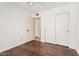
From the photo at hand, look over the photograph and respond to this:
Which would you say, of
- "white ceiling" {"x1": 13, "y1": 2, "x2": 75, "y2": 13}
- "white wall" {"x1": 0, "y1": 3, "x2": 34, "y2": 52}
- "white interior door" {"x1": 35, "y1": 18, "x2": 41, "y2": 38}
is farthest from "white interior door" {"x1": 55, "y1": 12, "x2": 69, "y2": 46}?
"white wall" {"x1": 0, "y1": 3, "x2": 34, "y2": 52}

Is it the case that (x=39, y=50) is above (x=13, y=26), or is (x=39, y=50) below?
below

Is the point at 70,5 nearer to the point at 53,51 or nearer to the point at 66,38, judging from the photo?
the point at 66,38

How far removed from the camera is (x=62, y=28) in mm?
1167

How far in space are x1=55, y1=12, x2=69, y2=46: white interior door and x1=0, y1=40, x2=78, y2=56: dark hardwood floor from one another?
10 centimetres

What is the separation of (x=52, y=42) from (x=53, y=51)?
0.43 ft

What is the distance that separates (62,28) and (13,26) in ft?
2.29

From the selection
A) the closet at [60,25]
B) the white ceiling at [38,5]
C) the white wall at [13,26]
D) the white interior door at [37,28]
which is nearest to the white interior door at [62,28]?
the closet at [60,25]

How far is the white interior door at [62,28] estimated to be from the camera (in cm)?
114

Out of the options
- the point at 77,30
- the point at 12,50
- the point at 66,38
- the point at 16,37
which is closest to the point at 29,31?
the point at 16,37

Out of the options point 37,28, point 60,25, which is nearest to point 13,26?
point 37,28

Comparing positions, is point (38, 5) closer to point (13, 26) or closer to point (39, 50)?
point (13, 26)

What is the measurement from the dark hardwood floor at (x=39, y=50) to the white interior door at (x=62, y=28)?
0.10 metres

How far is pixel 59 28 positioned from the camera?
118cm

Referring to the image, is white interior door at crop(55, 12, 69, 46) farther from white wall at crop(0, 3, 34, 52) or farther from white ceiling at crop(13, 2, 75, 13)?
white wall at crop(0, 3, 34, 52)
